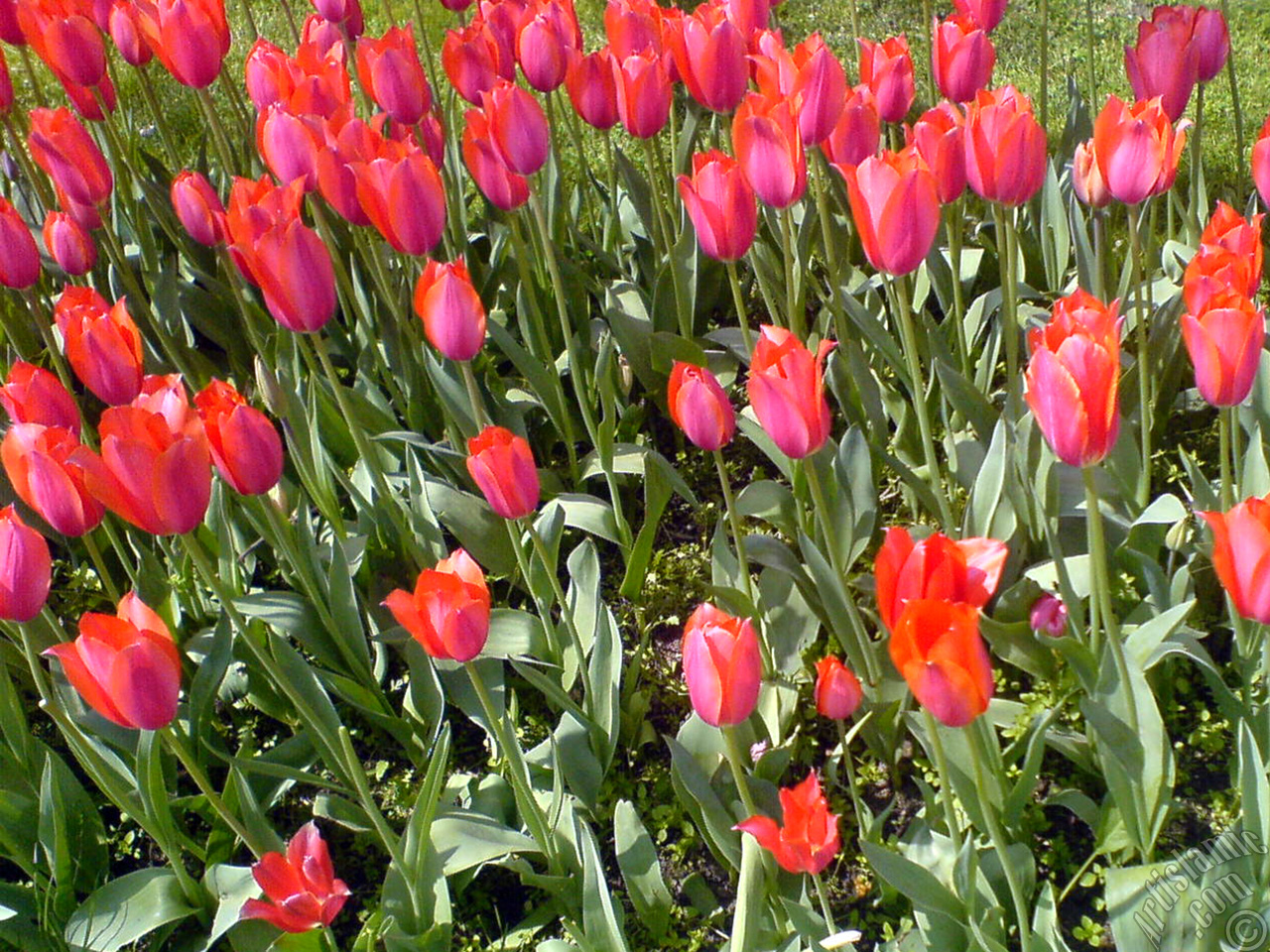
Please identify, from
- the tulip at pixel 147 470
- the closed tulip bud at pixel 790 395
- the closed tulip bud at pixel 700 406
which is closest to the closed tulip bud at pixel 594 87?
the closed tulip bud at pixel 700 406

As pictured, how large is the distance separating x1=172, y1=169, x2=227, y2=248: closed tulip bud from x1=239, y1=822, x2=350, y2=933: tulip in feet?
4.38

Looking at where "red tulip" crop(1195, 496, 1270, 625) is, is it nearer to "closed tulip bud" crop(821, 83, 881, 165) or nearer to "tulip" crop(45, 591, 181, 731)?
"closed tulip bud" crop(821, 83, 881, 165)

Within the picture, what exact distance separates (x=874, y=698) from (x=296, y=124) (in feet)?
4.60

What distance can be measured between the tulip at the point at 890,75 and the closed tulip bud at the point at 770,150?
47cm

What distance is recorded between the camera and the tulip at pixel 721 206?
1.88 m

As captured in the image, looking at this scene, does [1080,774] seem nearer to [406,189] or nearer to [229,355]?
[406,189]

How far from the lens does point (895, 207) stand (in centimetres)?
167

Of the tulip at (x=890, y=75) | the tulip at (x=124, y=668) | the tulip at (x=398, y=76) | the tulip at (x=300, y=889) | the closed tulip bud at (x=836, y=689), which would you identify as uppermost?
the tulip at (x=398, y=76)

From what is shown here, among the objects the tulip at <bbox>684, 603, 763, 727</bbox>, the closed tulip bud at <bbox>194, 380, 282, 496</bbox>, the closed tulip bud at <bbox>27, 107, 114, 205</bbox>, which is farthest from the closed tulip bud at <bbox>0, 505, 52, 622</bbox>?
the closed tulip bud at <bbox>27, 107, 114, 205</bbox>

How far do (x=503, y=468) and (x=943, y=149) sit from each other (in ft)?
2.95

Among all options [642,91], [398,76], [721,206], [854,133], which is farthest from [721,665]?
[398,76]

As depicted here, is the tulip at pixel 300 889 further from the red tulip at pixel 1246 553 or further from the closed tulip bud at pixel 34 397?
the red tulip at pixel 1246 553

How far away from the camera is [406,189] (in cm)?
195

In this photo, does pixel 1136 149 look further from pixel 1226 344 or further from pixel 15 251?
pixel 15 251
